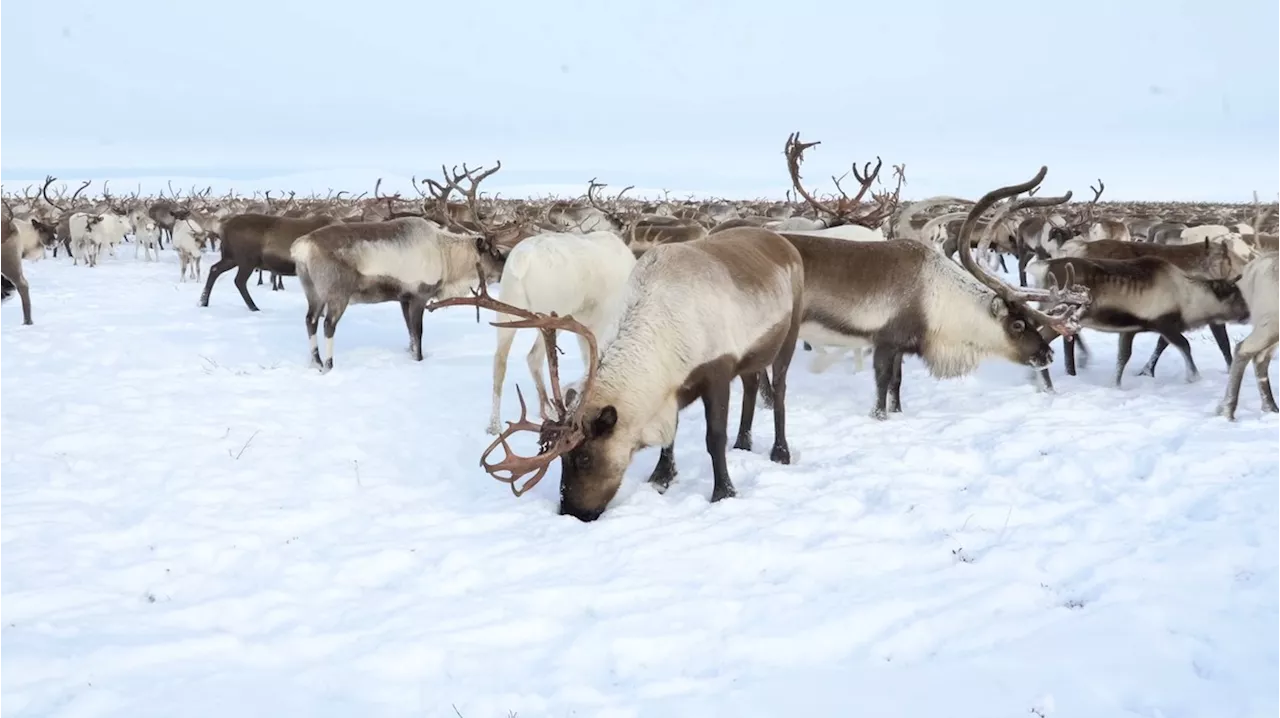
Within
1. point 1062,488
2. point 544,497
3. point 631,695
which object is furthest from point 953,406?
point 631,695

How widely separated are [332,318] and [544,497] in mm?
4849

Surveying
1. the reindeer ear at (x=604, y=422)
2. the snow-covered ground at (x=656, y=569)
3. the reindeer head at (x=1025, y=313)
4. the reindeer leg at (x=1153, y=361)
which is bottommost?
the snow-covered ground at (x=656, y=569)

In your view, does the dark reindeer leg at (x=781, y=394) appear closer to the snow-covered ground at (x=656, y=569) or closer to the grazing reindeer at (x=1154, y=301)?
the snow-covered ground at (x=656, y=569)

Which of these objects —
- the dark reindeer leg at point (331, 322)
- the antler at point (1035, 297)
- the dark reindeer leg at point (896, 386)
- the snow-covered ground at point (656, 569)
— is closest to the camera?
the snow-covered ground at point (656, 569)

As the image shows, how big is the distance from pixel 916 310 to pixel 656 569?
367cm

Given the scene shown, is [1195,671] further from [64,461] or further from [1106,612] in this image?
[64,461]

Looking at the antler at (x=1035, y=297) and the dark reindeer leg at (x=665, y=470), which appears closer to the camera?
the dark reindeer leg at (x=665, y=470)

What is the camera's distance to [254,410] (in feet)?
22.9

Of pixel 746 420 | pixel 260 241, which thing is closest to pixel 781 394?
pixel 746 420

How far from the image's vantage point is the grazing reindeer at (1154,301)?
7422mm

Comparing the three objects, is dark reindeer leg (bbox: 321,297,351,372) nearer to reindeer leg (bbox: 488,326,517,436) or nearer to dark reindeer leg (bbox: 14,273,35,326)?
reindeer leg (bbox: 488,326,517,436)

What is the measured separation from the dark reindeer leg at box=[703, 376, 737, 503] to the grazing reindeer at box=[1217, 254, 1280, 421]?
3.88m

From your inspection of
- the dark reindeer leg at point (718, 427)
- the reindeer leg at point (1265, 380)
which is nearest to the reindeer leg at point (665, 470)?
the dark reindeer leg at point (718, 427)

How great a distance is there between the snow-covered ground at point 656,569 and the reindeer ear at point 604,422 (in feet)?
1.73
